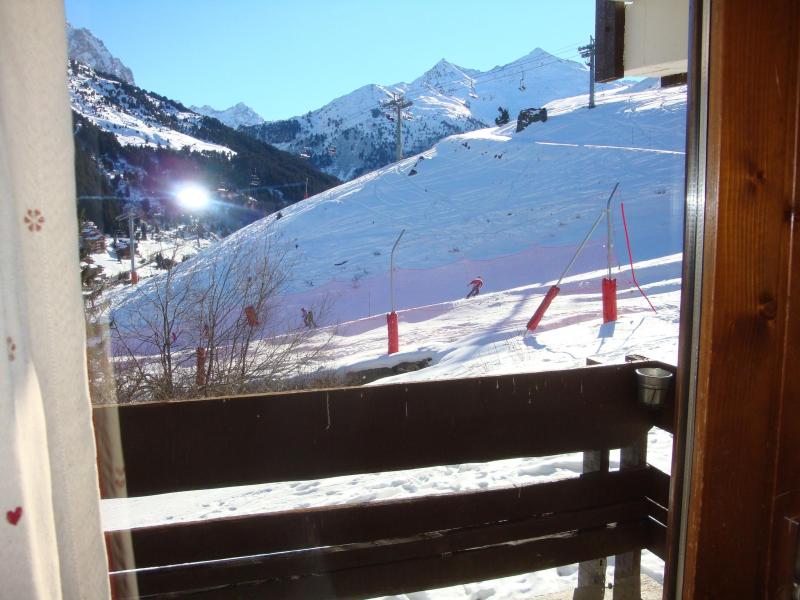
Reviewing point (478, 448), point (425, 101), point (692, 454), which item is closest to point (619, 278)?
point (478, 448)

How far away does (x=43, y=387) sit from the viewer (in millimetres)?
770

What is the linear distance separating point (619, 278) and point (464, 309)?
3.29m

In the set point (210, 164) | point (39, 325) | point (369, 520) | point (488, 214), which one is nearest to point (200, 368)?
point (369, 520)

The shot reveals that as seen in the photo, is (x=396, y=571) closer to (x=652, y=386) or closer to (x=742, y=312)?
(x=652, y=386)

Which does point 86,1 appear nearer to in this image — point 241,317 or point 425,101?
point 241,317

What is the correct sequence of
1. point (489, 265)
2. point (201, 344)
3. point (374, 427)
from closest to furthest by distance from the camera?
point (374, 427) → point (201, 344) → point (489, 265)

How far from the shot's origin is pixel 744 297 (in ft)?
2.93

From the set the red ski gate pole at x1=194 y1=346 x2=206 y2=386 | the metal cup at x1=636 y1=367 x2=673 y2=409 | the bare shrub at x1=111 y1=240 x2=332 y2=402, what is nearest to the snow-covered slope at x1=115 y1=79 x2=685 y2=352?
the bare shrub at x1=111 y1=240 x2=332 y2=402

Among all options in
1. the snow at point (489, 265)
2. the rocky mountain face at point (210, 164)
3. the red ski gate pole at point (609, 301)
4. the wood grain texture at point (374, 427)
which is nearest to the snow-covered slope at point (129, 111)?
the rocky mountain face at point (210, 164)

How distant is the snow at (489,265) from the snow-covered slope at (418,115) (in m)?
81.0

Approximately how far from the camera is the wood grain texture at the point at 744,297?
86 centimetres

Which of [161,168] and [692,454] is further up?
[161,168]

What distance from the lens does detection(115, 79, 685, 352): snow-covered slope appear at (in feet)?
50.8

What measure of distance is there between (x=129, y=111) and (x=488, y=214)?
39.0 ft
